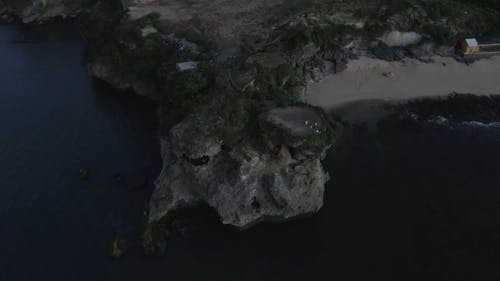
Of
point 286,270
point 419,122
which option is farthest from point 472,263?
point 419,122

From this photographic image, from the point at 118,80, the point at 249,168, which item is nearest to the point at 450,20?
the point at 249,168

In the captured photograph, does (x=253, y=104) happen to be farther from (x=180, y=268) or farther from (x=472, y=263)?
(x=472, y=263)

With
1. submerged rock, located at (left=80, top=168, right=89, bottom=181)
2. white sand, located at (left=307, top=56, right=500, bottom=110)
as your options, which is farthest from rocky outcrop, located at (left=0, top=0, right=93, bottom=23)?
white sand, located at (left=307, top=56, right=500, bottom=110)

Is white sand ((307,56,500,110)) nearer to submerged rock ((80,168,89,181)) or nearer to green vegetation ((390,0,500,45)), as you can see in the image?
green vegetation ((390,0,500,45))

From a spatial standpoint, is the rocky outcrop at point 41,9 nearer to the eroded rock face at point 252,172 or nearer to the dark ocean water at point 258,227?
the dark ocean water at point 258,227

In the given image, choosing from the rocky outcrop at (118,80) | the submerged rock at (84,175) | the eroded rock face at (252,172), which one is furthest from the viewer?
the rocky outcrop at (118,80)

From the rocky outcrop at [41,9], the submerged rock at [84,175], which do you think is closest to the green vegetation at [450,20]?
the submerged rock at [84,175]

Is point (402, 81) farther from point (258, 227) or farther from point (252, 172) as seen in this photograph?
point (258, 227)
